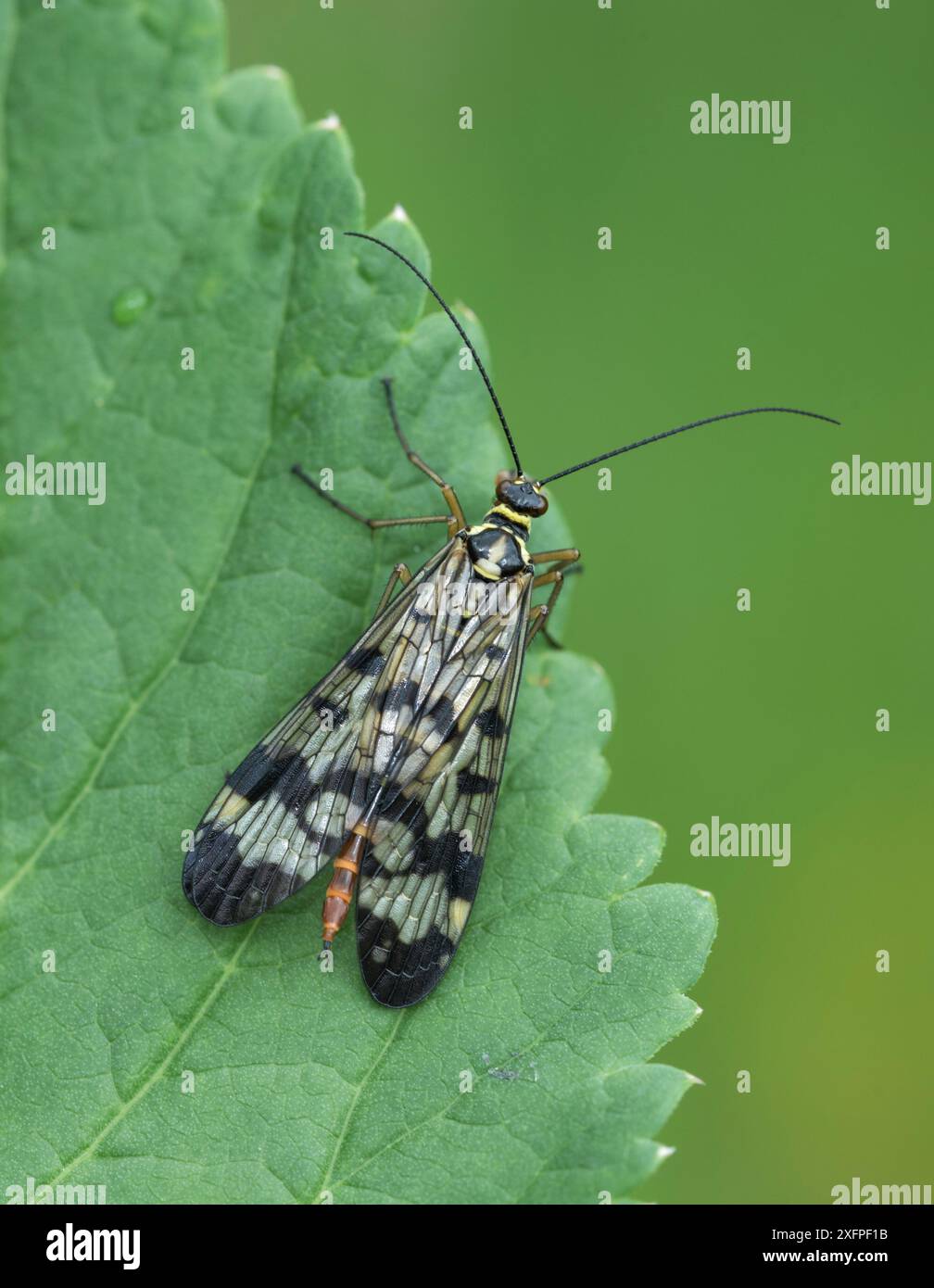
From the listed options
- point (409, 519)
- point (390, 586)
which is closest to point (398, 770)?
point (390, 586)

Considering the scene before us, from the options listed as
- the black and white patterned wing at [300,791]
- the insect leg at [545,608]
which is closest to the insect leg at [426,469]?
the black and white patterned wing at [300,791]

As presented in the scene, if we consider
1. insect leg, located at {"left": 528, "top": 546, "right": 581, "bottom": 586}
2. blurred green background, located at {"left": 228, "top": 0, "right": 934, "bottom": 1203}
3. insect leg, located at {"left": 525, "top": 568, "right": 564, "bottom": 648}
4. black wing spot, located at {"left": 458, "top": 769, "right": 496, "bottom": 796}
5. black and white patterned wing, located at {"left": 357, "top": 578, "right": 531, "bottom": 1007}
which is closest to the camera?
black and white patterned wing, located at {"left": 357, "top": 578, "right": 531, "bottom": 1007}

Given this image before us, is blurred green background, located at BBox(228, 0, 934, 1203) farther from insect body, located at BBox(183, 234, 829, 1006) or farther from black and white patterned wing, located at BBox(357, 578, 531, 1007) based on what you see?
black and white patterned wing, located at BBox(357, 578, 531, 1007)

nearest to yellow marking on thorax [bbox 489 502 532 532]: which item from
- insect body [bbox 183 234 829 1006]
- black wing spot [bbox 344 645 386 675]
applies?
insect body [bbox 183 234 829 1006]

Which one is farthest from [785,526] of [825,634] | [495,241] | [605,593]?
[495,241]

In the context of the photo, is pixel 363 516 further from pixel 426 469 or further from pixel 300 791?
pixel 300 791

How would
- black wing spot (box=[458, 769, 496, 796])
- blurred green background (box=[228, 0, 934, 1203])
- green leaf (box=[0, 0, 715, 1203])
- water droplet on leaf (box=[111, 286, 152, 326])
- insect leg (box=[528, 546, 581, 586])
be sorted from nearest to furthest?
green leaf (box=[0, 0, 715, 1203]) → water droplet on leaf (box=[111, 286, 152, 326]) → black wing spot (box=[458, 769, 496, 796]) → insect leg (box=[528, 546, 581, 586]) → blurred green background (box=[228, 0, 934, 1203])
